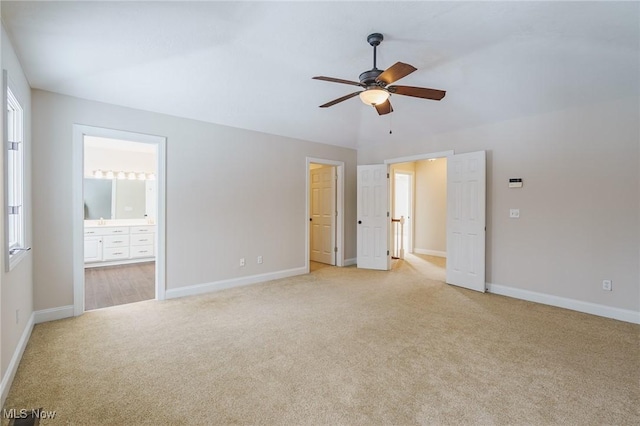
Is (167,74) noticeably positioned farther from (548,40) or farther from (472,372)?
(472,372)

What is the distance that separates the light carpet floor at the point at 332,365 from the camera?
184 centimetres

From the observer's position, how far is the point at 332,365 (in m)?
2.36

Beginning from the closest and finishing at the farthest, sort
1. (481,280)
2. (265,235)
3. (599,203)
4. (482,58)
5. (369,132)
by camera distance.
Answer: (482,58) → (599,203) → (481,280) → (265,235) → (369,132)

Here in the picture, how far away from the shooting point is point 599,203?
350 cm

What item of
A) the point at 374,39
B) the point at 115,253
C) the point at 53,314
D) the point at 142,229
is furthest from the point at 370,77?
the point at 115,253

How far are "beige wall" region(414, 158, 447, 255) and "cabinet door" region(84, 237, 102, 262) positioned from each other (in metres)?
7.24

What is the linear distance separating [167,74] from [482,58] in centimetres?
335

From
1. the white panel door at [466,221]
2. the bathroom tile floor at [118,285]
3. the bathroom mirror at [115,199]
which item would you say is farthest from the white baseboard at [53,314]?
the white panel door at [466,221]

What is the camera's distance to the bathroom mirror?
6.45 metres

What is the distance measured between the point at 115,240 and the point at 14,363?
4.61 meters

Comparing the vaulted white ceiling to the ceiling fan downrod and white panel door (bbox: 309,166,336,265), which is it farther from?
white panel door (bbox: 309,166,336,265)

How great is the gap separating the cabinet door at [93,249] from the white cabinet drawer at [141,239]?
1.97ft

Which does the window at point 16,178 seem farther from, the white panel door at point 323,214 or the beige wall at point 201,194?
the white panel door at point 323,214

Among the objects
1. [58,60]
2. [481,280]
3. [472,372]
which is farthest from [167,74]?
[481,280]
